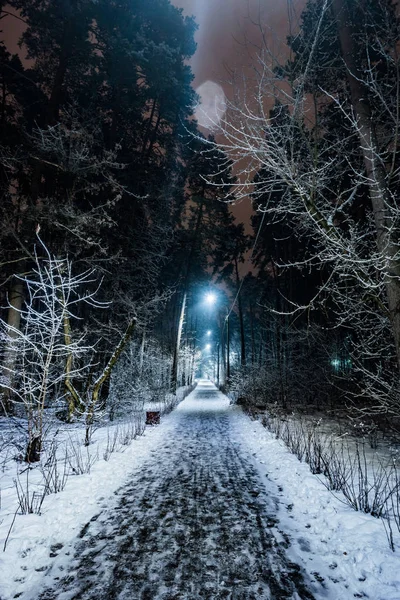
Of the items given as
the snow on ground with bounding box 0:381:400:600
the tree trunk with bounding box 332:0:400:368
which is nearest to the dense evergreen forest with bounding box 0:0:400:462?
the tree trunk with bounding box 332:0:400:368

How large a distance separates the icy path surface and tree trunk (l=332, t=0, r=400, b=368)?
10.6ft

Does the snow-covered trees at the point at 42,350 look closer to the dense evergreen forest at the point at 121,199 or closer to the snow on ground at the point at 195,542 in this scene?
the dense evergreen forest at the point at 121,199

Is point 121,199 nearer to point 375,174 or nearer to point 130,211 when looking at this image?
point 130,211

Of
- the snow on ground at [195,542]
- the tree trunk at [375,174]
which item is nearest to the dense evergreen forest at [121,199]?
the tree trunk at [375,174]

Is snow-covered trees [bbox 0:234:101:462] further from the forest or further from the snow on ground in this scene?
the snow on ground

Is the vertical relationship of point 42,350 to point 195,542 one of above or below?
above

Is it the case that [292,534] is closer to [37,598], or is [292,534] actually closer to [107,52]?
[37,598]

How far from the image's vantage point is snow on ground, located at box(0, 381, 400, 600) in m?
2.63

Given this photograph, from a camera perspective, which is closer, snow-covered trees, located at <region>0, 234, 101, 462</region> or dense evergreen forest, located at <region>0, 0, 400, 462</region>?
snow-covered trees, located at <region>0, 234, 101, 462</region>

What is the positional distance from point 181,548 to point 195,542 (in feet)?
0.66

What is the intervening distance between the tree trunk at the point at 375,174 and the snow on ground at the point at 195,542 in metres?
2.64

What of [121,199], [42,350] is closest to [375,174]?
[42,350]

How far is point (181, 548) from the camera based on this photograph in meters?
3.26

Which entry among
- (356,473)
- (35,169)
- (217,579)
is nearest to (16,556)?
(217,579)
